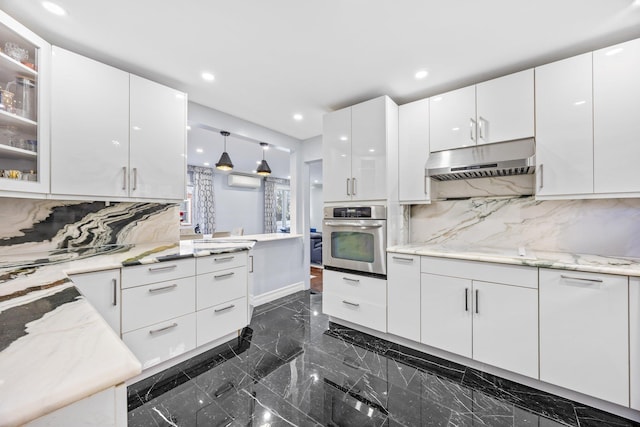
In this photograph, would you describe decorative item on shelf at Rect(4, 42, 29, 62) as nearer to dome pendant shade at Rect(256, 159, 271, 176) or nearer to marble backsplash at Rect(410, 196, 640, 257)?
marble backsplash at Rect(410, 196, 640, 257)

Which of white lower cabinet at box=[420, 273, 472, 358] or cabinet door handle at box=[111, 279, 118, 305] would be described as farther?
white lower cabinet at box=[420, 273, 472, 358]

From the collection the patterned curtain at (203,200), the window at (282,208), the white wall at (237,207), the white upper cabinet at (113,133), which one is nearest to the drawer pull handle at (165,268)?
the white upper cabinet at (113,133)

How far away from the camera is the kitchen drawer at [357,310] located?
241 centimetres

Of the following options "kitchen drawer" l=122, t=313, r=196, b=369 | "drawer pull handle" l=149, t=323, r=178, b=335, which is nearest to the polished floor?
"kitchen drawer" l=122, t=313, r=196, b=369

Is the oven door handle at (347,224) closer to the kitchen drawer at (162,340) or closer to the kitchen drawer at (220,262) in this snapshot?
the kitchen drawer at (220,262)

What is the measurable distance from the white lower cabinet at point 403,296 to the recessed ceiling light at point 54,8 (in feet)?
9.19

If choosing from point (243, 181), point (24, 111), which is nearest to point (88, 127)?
point (24, 111)

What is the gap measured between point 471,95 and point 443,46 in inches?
23.0

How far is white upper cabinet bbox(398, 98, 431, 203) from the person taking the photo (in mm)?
2447

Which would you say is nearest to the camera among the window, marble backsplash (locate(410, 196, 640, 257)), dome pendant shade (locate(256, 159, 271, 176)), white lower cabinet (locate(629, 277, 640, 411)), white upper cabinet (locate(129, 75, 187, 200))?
white lower cabinet (locate(629, 277, 640, 411))

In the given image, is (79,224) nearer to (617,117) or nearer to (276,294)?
(276,294)

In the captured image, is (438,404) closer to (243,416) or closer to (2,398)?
(243,416)

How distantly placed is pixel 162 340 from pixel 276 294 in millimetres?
1782

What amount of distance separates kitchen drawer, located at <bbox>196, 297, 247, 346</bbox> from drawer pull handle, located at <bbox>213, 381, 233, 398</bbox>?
1.48ft
